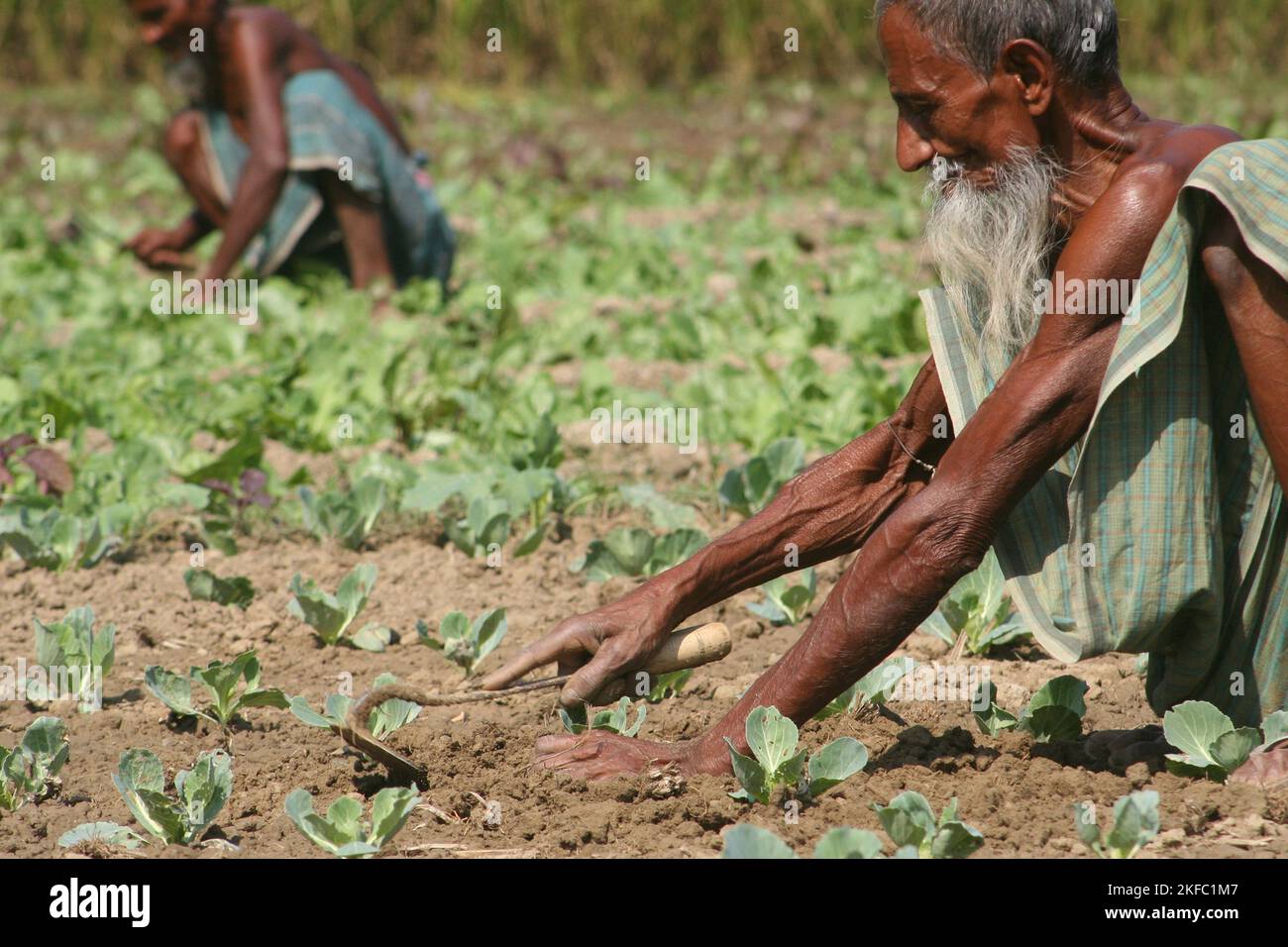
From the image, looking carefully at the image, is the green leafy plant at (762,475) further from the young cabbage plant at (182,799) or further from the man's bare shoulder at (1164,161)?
the young cabbage plant at (182,799)

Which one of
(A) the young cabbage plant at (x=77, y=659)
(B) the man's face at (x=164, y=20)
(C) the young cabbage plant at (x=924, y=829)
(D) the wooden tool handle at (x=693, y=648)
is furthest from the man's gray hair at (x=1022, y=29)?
(B) the man's face at (x=164, y=20)

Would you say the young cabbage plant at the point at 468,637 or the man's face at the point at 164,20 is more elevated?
the man's face at the point at 164,20

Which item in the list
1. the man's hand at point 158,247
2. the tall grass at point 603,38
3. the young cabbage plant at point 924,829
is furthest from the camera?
the tall grass at point 603,38

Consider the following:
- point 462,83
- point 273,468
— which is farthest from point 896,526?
point 462,83

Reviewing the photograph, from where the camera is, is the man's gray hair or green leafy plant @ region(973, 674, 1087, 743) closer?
the man's gray hair

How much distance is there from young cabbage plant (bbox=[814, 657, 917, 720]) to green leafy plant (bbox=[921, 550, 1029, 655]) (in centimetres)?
39

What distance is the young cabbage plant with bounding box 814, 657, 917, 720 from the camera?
2.78m

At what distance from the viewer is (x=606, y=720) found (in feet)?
8.95

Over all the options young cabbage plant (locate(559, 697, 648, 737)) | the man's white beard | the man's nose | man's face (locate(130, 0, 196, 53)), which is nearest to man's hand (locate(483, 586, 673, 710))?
young cabbage plant (locate(559, 697, 648, 737))

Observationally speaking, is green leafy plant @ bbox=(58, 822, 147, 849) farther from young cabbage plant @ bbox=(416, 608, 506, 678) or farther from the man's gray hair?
the man's gray hair

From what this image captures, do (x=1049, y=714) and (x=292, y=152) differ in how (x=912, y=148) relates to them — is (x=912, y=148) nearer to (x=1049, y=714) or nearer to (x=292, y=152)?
(x=1049, y=714)

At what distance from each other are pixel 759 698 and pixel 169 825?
35.5 inches

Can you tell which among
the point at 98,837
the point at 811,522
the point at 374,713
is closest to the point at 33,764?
the point at 98,837

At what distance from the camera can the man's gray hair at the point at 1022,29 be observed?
7.52ft
